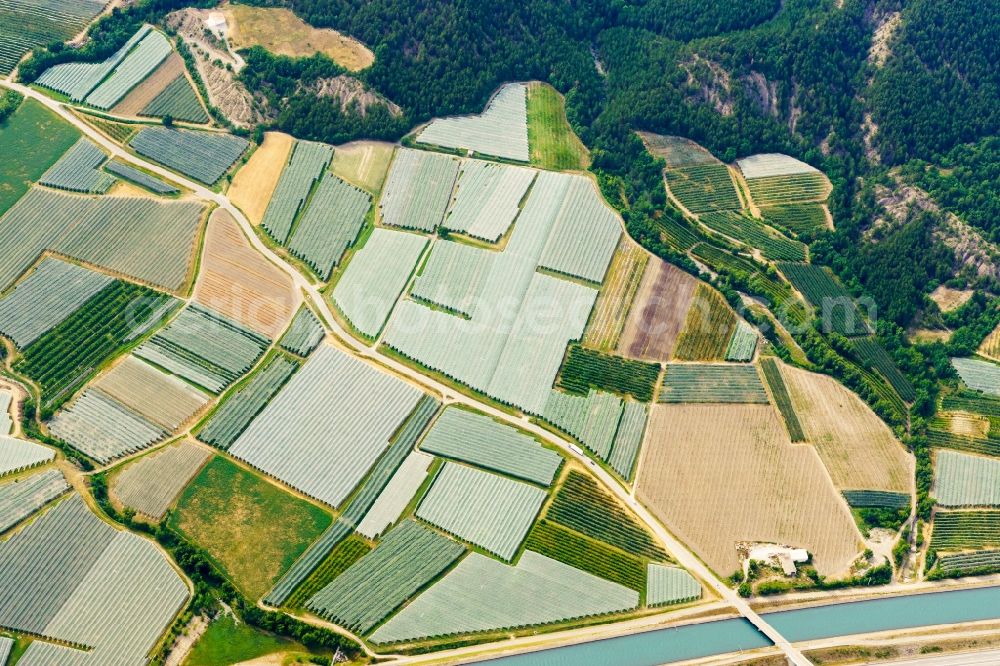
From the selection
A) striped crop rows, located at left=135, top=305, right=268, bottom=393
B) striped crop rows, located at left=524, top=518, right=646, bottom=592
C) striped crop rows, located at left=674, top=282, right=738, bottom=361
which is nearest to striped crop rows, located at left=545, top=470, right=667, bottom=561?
striped crop rows, located at left=524, top=518, right=646, bottom=592

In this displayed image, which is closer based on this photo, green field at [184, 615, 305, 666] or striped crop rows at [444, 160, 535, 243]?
green field at [184, 615, 305, 666]

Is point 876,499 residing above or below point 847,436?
below

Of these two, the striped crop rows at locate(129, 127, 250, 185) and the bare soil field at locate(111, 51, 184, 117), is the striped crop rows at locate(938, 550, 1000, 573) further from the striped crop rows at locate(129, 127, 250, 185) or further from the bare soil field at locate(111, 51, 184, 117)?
the bare soil field at locate(111, 51, 184, 117)

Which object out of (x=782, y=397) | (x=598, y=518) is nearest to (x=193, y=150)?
(x=598, y=518)

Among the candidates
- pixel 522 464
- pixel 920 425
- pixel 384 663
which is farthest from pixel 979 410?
pixel 384 663

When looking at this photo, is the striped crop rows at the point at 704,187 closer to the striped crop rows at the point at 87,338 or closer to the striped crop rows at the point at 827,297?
the striped crop rows at the point at 827,297

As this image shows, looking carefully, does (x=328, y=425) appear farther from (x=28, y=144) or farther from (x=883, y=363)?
(x=883, y=363)
